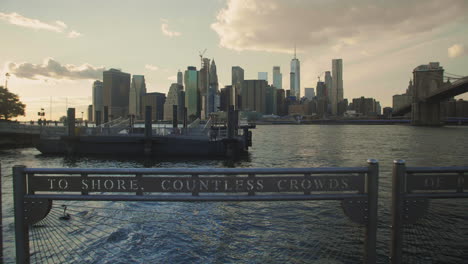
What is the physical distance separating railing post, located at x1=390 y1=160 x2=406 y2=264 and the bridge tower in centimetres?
13805

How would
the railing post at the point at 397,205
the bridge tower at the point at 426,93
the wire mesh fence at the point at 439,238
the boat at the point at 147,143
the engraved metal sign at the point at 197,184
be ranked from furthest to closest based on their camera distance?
the bridge tower at the point at 426,93 < the boat at the point at 147,143 < the wire mesh fence at the point at 439,238 < the engraved metal sign at the point at 197,184 < the railing post at the point at 397,205

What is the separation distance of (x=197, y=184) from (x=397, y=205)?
2.48 metres

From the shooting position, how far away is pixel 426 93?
132 metres

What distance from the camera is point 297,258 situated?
6.55m

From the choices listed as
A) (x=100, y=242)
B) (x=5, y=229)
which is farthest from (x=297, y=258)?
(x=5, y=229)

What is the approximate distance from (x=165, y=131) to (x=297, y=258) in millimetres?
29299

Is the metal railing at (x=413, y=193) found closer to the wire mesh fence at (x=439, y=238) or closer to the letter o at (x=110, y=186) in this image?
the wire mesh fence at (x=439, y=238)

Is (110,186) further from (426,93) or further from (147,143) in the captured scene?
(426,93)

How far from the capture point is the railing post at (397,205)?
3357 mm

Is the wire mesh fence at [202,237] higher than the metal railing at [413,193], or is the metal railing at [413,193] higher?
the metal railing at [413,193]

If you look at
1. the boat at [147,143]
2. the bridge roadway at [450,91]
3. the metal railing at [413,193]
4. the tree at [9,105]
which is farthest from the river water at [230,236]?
the bridge roadway at [450,91]

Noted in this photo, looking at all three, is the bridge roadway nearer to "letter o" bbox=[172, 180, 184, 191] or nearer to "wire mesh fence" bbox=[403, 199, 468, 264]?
"wire mesh fence" bbox=[403, 199, 468, 264]

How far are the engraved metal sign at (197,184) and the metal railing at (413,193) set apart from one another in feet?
1.38

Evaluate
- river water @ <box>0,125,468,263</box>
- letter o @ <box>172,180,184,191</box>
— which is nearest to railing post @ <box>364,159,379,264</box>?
river water @ <box>0,125,468,263</box>
